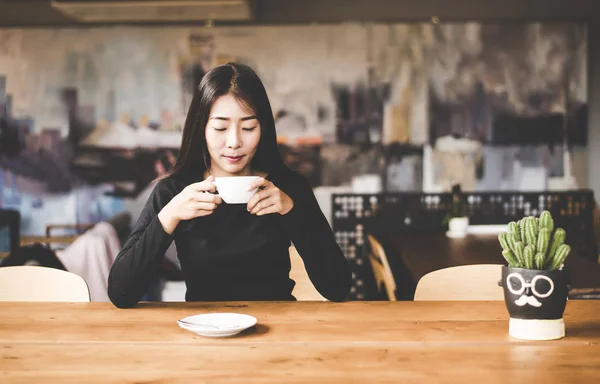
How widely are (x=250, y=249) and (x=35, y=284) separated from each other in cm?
67

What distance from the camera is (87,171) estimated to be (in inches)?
199

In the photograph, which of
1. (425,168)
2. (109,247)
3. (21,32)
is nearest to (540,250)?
(109,247)

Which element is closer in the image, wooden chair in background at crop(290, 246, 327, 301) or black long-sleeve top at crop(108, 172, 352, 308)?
black long-sleeve top at crop(108, 172, 352, 308)

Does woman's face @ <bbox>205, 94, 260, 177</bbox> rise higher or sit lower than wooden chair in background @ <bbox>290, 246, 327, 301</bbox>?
higher

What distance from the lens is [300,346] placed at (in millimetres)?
1308

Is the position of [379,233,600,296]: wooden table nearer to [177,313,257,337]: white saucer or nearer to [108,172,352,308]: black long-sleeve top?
[108,172,352,308]: black long-sleeve top

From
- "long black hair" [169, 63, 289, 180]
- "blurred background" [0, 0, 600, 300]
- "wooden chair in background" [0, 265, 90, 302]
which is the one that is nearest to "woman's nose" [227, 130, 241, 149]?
Answer: "long black hair" [169, 63, 289, 180]

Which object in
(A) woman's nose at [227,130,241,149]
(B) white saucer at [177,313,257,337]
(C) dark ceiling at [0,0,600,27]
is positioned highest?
(C) dark ceiling at [0,0,600,27]

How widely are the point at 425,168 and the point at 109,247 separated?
2.50 metres

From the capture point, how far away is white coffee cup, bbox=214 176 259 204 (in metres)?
1.45

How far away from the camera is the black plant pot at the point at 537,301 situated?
1.32 meters

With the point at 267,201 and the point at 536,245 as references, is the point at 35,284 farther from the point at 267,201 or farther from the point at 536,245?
the point at 536,245

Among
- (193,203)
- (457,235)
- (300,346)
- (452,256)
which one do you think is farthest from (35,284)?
(457,235)

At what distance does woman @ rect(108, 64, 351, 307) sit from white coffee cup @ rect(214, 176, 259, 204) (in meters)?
0.23
